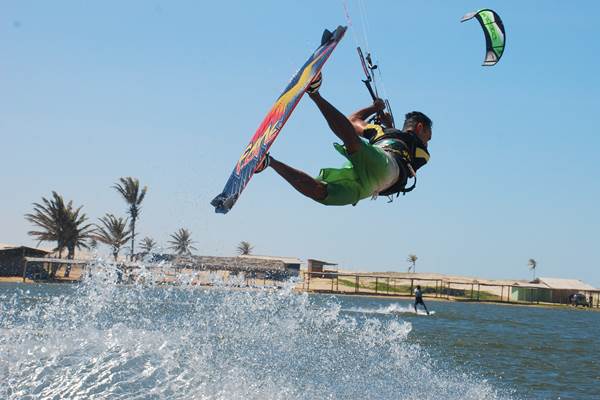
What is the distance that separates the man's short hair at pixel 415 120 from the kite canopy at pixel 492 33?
1.00 meters

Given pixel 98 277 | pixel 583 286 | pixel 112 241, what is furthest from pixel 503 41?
pixel 583 286

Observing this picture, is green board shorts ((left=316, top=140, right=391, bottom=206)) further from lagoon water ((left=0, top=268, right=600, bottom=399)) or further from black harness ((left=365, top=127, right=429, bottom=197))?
lagoon water ((left=0, top=268, right=600, bottom=399))

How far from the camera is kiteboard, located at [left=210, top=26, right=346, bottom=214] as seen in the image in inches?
189

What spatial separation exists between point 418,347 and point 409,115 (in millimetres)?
9671

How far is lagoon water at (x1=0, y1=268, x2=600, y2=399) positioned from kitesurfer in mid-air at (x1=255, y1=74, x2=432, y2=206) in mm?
1935

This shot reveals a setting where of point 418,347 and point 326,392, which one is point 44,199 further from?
point 326,392

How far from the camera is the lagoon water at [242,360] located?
20.5 ft

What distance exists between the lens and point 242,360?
25.5 ft

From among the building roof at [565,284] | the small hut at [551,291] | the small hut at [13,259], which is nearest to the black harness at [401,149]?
the small hut at [13,259]

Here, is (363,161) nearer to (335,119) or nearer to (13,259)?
(335,119)

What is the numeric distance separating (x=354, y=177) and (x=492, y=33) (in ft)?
7.84

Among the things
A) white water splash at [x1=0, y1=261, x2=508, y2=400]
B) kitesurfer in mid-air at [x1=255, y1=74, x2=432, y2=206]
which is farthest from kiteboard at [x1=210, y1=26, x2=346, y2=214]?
white water splash at [x1=0, y1=261, x2=508, y2=400]

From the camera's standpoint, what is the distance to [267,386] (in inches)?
265

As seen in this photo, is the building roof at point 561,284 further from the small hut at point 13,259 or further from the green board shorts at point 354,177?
the green board shorts at point 354,177
